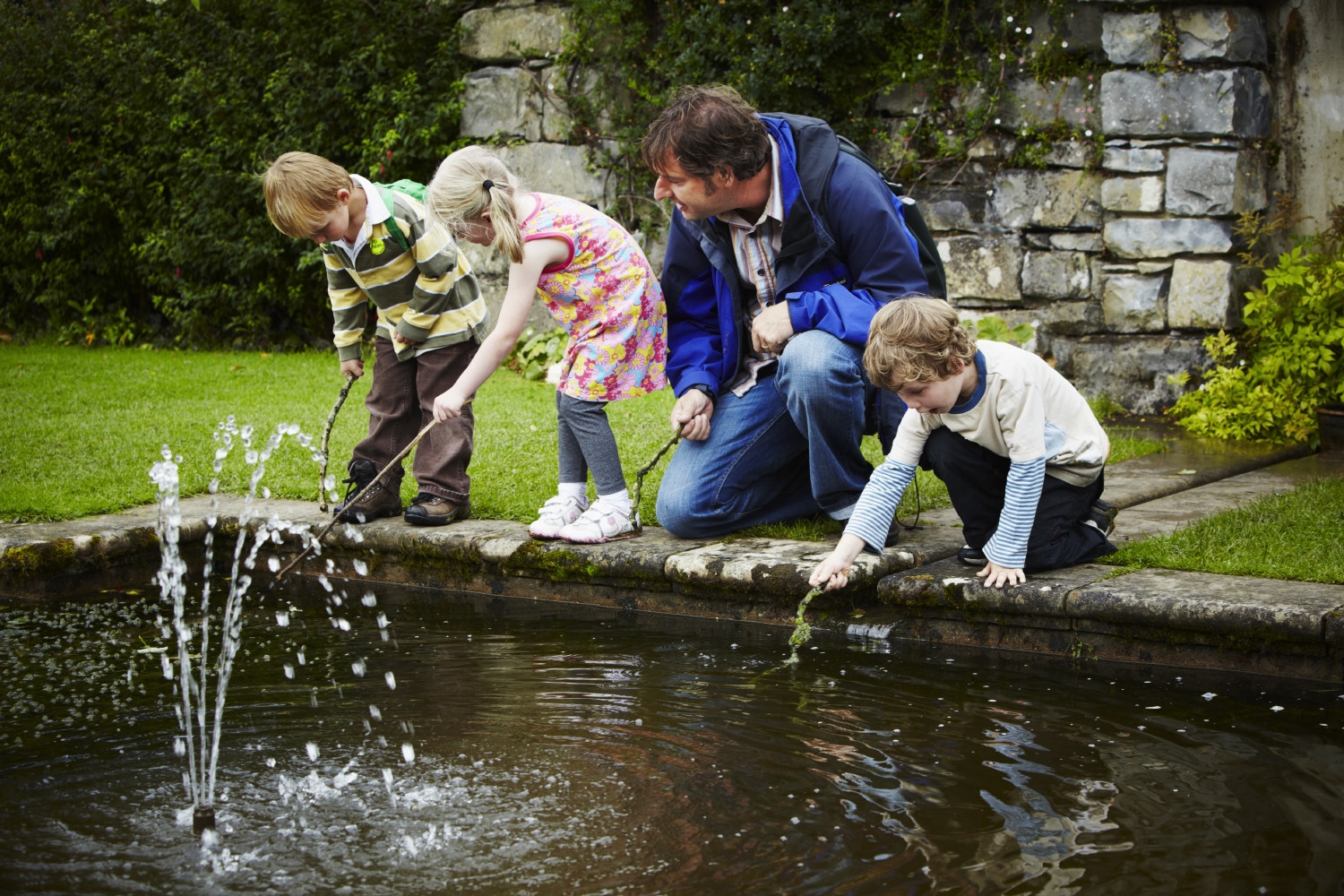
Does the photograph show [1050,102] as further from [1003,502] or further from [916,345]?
[916,345]

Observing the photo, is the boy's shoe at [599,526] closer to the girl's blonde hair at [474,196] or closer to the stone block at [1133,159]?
the girl's blonde hair at [474,196]

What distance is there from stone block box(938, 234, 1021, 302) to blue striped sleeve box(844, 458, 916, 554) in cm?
331

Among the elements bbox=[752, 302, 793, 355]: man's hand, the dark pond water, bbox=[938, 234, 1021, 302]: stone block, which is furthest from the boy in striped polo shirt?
bbox=[938, 234, 1021, 302]: stone block

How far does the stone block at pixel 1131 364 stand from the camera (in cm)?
567

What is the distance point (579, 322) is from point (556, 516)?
0.60 m

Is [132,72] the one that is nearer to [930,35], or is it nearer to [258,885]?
[930,35]

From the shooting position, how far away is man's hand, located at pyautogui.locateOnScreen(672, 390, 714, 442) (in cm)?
357

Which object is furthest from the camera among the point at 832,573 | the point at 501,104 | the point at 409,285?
the point at 501,104

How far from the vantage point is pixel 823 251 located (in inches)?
134

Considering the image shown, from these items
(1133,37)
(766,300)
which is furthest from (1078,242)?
(766,300)

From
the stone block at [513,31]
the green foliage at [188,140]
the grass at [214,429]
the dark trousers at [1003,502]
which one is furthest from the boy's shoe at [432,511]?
the green foliage at [188,140]

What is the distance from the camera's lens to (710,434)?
366 cm

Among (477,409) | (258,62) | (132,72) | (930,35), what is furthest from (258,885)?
(132,72)

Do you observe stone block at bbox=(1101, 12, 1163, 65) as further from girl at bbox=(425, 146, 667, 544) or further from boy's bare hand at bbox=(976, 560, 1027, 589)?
boy's bare hand at bbox=(976, 560, 1027, 589)
